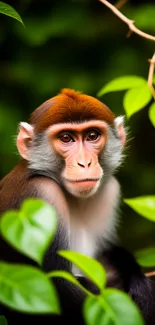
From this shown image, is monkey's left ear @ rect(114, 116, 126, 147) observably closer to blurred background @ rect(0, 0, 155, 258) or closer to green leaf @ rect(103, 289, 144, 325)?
blurred background @ rect(0, 0, 155, 258)

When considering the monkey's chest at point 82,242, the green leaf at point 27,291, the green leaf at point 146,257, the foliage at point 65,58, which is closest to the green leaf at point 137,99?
the green leaf at point 146,257

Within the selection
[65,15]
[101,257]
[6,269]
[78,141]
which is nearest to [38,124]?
[78,141]

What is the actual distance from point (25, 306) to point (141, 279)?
2.64m

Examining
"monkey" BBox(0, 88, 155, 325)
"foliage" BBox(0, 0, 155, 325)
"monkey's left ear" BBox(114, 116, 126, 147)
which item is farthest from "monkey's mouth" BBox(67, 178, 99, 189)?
"foliage" BBox(0, 0, 155, 325)

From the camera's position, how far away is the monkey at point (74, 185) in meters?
3.93

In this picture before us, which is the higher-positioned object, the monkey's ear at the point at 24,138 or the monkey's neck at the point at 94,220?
the monkey's ear at the point at 24,138

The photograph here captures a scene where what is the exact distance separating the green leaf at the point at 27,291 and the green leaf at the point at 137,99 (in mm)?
1306

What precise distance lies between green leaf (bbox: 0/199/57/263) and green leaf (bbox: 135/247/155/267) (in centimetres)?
202

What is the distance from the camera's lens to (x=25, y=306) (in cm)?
175

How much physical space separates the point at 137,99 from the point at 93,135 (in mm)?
1202

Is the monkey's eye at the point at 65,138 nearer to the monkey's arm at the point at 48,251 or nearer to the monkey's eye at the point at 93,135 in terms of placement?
the monkey's eye at the point at 93,135

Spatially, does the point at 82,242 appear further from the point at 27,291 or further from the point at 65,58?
the point at 65,58

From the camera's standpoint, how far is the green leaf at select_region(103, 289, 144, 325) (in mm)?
1838

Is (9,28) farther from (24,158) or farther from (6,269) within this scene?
(6,269)
